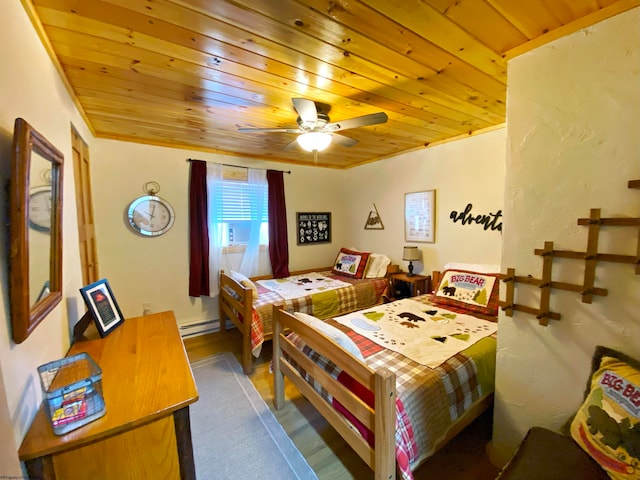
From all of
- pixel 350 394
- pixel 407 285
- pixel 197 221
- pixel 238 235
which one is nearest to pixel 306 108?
pixel 350 394

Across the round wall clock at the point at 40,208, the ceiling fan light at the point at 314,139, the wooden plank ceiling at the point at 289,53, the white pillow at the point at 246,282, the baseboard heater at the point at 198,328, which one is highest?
the wooden plank ceiling at the point at 289,53

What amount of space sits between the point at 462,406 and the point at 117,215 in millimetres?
3474

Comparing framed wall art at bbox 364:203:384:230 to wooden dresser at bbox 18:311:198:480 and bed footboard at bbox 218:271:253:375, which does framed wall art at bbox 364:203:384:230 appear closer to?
bed footboard at bbox 218:271:253:375

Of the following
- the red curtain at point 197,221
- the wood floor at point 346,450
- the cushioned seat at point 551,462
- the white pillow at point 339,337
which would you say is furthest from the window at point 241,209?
the cushioned seat at point 551,462

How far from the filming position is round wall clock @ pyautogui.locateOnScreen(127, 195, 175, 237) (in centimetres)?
289

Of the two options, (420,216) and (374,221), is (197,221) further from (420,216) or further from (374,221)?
(420,216)

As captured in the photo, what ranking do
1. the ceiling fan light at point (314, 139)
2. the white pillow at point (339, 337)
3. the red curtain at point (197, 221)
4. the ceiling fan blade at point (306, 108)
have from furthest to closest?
the red curtain at point (197, 221) → the ceiling fan light at point (314, 139) → the ceiling fan blade at point (306, 108) → the white pillow at point (339, 337)

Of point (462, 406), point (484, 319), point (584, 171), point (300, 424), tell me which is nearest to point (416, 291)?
point (484, 319)

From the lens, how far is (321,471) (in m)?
1.50

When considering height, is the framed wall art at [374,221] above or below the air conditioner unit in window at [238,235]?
above

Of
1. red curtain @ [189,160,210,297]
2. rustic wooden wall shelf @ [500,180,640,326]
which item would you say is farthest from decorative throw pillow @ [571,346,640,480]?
red curtain @ [189,160,210,297]

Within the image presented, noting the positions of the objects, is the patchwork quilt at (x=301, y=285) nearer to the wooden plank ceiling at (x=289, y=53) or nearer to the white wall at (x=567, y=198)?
the wooden plank ceiling at (x=289, y=53)

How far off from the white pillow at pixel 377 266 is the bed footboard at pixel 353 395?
2057mm

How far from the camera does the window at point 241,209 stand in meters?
3.41
